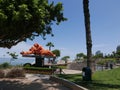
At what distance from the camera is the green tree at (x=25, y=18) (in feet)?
52.0

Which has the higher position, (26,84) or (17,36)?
(17,36)

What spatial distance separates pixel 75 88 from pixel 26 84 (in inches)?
200

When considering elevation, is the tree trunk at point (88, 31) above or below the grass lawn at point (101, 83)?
above

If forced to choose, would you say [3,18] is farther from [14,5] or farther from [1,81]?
[1,81]

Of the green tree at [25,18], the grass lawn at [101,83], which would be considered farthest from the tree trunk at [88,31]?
the green tree at [25,18]

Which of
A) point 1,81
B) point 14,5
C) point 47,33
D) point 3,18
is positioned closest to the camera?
point 3,18

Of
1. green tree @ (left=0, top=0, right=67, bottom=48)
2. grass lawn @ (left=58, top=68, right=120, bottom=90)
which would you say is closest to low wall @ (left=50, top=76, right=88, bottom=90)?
grass lawn @ (left=58, top=68, right=120, bottom=90)

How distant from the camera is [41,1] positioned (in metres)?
18.0

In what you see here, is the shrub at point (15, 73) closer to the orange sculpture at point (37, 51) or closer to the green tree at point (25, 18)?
the green tree at point (25, 18)

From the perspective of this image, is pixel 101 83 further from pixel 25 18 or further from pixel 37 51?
pixel 37 51

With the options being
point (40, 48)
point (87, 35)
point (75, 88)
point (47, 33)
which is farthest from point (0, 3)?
point (40, 48)

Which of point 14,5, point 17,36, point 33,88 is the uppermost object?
point 14,5

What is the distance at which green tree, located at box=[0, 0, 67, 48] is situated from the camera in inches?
624

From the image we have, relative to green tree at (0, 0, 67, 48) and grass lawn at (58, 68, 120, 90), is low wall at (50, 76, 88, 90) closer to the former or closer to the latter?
grass lawn at (58, 68, 120, 90)
